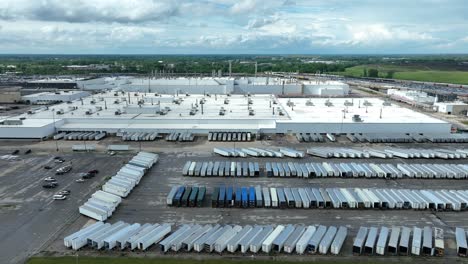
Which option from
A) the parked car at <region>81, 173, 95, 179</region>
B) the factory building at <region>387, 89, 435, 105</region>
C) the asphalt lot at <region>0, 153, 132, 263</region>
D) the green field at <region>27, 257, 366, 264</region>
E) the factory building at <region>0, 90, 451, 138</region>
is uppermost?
the factory building at <region>387, 89, 435, 105</region>

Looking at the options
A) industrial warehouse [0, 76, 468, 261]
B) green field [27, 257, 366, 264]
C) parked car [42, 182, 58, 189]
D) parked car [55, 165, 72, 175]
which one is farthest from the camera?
parked car [55, 165, 72, 175]

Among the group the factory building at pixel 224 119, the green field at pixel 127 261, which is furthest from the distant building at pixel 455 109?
the green field at pixel 127 261

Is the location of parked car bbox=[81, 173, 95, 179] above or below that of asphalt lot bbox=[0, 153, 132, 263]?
above

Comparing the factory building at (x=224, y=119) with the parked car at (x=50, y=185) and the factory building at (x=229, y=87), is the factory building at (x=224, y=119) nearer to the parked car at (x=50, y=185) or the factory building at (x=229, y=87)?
the parked car at (x=50, y=185)

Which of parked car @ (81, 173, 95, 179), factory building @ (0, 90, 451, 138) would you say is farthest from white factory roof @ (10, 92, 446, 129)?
parked car @ (81, 173, 95, 179)

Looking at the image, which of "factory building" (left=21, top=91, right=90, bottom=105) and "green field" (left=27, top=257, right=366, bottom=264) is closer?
"green field" (left=27, top=257, right=366, bottom=264)

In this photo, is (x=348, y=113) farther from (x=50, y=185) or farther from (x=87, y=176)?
(x=50, y=185)

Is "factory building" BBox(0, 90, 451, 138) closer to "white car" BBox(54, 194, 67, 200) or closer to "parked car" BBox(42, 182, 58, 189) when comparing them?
"parked car" BBox(42, 182, 58, 189)
